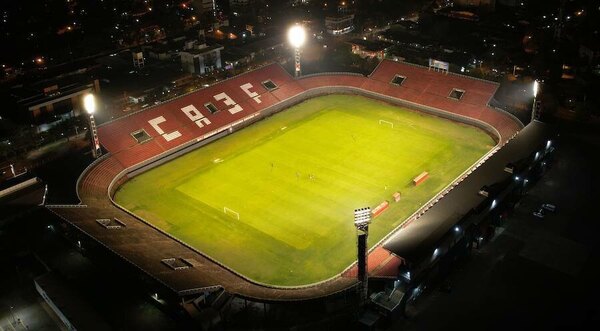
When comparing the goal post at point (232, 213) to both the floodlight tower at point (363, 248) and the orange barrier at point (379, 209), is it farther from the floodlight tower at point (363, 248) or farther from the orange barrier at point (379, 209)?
the floodlight tower at point (363, 248)

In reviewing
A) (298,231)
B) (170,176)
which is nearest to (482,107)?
(298,231)

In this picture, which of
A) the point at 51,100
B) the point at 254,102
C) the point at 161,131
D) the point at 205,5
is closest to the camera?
the point at 161,131

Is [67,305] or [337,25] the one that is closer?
[67,305]

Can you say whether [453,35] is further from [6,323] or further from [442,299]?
[6,323]

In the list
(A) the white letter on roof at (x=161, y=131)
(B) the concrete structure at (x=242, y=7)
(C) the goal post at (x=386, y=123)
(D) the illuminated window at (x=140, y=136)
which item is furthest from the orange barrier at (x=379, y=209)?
(B) the concrete structure at (x=242, y=7)

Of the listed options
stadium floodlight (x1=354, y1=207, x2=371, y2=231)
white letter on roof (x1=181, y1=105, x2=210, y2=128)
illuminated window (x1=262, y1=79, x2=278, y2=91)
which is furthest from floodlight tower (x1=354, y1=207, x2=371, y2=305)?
illuminated window (x1=262, y1=79, x2=278, y2=91)

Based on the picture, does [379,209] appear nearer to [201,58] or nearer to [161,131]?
[161,131]

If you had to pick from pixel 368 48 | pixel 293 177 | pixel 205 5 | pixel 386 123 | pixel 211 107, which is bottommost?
pixel 293 177

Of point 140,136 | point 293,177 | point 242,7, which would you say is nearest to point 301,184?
point 293,177
